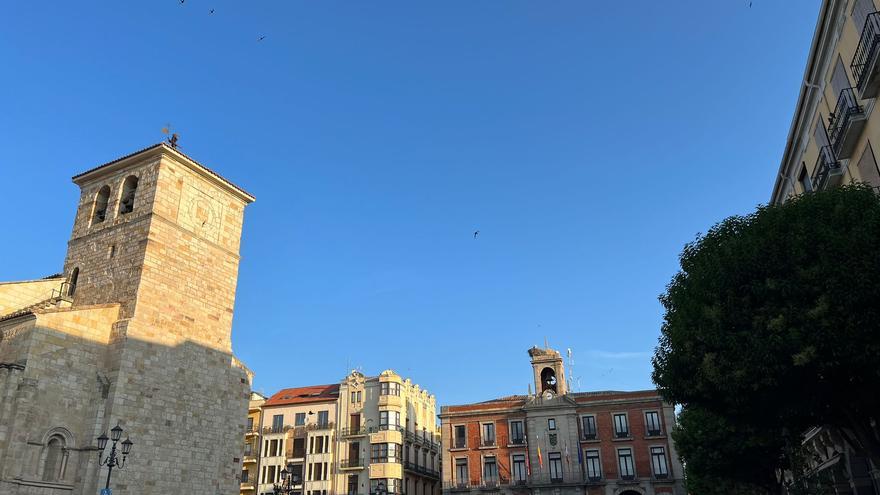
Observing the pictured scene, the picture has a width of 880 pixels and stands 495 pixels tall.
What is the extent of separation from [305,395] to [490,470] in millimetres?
18065

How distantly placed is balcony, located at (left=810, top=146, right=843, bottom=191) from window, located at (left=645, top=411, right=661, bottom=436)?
100 ft

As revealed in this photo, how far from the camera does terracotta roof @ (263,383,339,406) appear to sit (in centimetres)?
5476

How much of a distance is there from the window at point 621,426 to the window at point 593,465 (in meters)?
2.11

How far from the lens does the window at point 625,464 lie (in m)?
46.1

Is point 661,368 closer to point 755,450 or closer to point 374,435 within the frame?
point 755,450

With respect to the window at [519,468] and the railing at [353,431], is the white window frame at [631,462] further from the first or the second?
the railing at [353,431]

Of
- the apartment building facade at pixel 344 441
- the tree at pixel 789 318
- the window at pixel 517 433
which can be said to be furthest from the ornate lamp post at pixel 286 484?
the window at pixel 517 433

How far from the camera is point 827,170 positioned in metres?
18.6

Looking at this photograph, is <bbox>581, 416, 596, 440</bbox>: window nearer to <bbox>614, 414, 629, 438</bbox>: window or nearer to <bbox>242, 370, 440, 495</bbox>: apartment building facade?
<bbox>614, 414, 629, 438</bbox>: window

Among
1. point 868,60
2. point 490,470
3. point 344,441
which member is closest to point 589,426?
point 490,470

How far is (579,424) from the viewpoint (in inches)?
1902

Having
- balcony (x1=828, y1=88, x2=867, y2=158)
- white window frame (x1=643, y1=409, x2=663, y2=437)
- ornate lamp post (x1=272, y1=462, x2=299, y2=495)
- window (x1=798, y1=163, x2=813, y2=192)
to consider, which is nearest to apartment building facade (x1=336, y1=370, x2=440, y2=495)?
ornate lamp post (x1=272, y1=462, x2=299, y2=495)

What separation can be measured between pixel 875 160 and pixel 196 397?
→ 946 inches

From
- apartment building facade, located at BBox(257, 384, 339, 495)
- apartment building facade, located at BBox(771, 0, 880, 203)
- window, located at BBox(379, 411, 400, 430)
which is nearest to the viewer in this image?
apartment building facade, located at BBox(771, 0, 880, 203)
